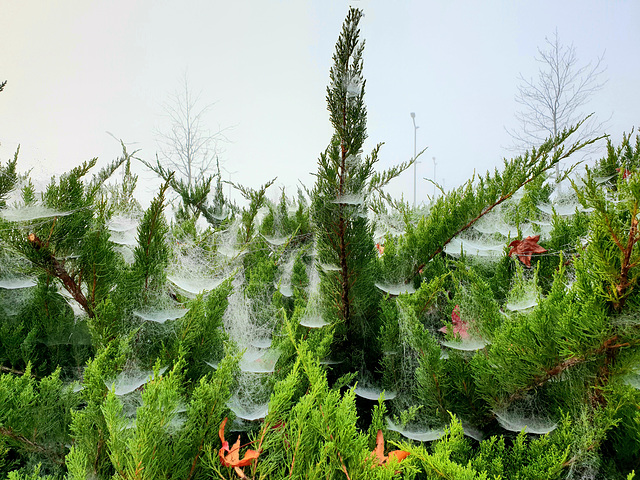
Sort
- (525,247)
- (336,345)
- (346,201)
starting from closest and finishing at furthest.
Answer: (346,201), (336,345), (525,247)

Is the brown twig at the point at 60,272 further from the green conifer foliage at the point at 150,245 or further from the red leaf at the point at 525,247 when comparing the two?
the red leaf at the point at 525,247

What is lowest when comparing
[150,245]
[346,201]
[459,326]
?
[459,326]

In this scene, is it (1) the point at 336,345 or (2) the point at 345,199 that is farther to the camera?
(1) the point at 336,345

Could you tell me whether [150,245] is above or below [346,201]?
below

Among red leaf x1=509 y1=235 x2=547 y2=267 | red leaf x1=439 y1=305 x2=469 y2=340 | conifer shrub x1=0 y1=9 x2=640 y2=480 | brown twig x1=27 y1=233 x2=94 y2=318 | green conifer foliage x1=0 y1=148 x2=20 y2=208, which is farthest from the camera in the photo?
green conifer foliage x1=0 y1=148 x2=20 y2=208

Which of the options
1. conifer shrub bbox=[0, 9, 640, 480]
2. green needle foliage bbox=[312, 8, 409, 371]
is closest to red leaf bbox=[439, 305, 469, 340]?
conifer shrub bbox=[0, 9, 640, 480]

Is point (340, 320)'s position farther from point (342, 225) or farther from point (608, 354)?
point (608, 354)

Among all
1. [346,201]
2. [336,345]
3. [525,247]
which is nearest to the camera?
[346,201]

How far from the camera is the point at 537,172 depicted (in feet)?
Answer: 4.76

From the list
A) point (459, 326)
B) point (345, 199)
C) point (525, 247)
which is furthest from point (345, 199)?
point (525, 247)

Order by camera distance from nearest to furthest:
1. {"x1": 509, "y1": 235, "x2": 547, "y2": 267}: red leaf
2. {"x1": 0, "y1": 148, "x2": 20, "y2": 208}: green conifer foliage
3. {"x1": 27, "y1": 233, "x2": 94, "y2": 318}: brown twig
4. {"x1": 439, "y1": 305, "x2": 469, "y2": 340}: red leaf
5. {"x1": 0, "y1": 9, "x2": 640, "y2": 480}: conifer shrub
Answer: {"x1": 0, "y1": 9, "x2": 640, "y2": 480}: conifer shrub, {"x1": 27, "y1": 233, "x2": 94, "y2": 318}: brown twig, {"x1": 439, "y1": 305, "x2": 469, "y2": 340}: red leaf, {"x1": 509, "y1": 235, "x2": 547, "y2": 267}: red leaf, {"x1": 0, "y1": 148, "x2": 20, "y2": 208}: green conifer foliage

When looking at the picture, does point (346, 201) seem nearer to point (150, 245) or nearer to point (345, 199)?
point (345, 199)

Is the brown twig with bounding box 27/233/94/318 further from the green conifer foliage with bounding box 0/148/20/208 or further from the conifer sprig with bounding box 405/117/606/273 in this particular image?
the conifer sprig with bounding box 405/117/606/273

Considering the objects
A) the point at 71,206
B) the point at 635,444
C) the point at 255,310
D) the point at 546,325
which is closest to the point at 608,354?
the point at 546,325
